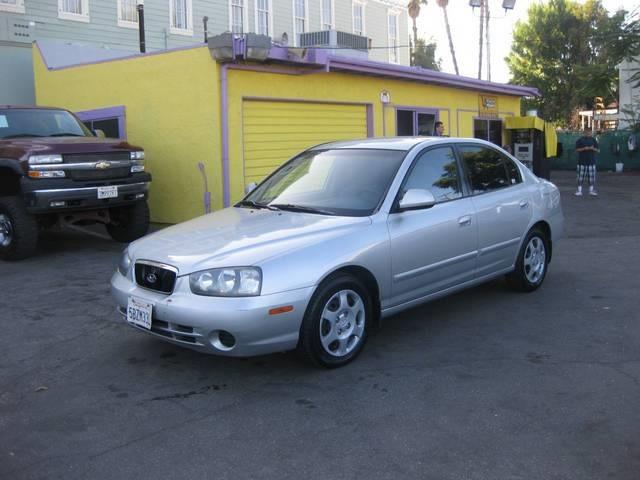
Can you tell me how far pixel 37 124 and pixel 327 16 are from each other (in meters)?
16.3

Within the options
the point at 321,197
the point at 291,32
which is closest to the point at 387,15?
the point at 291,32

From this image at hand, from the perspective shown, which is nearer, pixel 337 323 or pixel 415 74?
pixel 337 323

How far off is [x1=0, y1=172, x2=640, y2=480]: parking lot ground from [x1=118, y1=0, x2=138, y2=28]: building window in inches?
531

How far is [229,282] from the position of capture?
4.28 m

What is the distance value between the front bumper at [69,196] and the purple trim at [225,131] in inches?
72.7

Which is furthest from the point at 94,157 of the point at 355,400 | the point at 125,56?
the point at 355,400

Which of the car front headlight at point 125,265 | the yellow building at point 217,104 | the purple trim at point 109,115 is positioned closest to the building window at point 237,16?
the yellow building at point 217,104

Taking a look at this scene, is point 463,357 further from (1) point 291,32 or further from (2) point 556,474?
Answer: (1) point 291,32

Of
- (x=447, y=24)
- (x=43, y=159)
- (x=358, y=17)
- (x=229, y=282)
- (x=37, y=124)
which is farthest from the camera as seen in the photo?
(x=447, y=24)

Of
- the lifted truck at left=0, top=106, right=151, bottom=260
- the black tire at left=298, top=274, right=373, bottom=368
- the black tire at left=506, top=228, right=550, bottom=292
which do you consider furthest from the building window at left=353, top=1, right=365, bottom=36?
the black tire at left=298, top=274, right=373, bottom=368

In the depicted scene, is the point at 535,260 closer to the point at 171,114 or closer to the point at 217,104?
the point at 217,104

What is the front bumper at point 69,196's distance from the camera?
8609mm

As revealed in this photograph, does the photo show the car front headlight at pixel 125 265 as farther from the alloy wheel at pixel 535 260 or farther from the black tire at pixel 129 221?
the black tire at pixel 129 221

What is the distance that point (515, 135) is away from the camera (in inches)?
803
